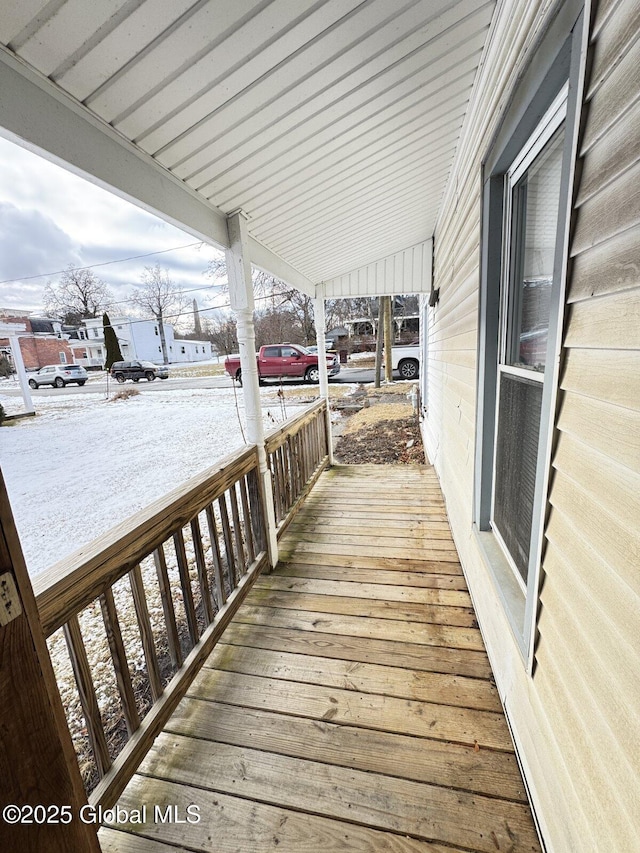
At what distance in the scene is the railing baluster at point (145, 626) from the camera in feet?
4.28

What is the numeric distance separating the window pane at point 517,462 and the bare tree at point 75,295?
11.0 ft

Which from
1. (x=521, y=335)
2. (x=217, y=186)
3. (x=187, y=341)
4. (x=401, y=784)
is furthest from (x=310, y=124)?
(x=187, y=341)

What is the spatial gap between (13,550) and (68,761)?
1.73ft

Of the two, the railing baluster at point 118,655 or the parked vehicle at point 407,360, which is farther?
the parked vehicle at point 407,360

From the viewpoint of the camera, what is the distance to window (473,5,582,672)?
92 centimetres

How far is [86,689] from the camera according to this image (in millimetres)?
1082

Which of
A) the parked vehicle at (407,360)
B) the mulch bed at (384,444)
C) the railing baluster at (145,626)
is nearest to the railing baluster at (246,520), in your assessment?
the railing baluster at (145,626)

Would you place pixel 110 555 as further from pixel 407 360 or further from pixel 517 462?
pixel 407 360

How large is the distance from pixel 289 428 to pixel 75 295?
3022 millimetres

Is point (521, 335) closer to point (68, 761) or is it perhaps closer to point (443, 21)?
point (443, 21)

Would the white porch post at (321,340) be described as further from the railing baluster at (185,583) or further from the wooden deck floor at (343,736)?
the railing baluster at (185,583)

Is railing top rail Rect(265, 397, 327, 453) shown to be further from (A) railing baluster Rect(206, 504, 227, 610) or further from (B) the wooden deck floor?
(B) the wooden deck floor

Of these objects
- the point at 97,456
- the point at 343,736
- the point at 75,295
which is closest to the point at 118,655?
the point at 343,736

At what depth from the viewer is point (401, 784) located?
4.00ft
